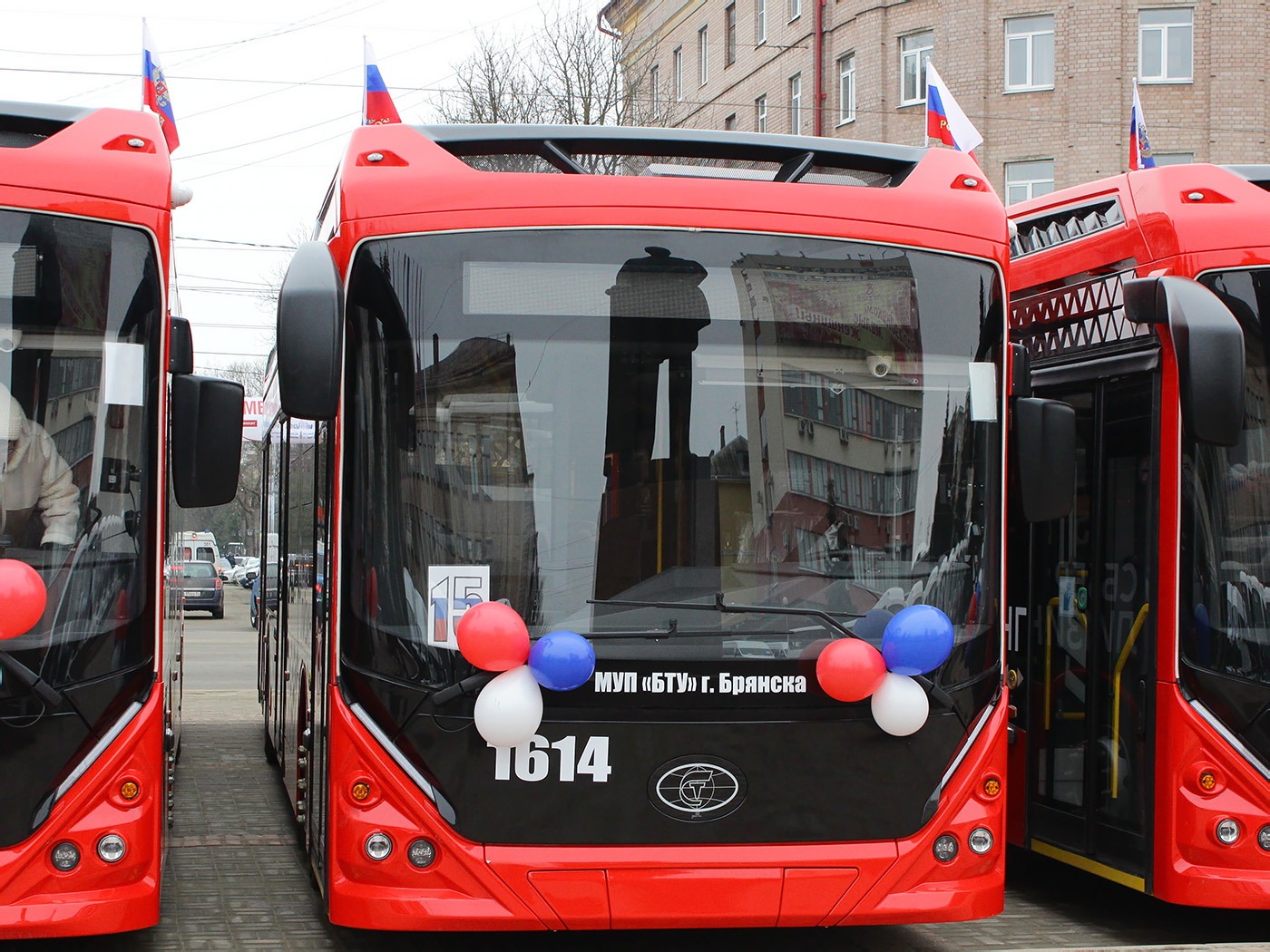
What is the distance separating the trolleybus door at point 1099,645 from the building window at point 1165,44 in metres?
26.7

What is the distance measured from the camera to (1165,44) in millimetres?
31438

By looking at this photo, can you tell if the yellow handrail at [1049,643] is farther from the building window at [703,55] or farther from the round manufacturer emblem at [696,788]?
the building window at [703,55]

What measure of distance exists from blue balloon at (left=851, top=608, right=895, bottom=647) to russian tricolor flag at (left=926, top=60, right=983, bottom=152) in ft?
16.2

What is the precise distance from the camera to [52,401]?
16.8 ft

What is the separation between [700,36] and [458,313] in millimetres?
38537

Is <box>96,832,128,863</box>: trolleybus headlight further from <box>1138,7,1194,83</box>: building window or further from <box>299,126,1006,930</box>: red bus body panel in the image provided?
<box>1138,7,1194,83</box>: building window

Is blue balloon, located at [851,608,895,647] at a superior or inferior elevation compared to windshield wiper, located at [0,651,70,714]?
superior

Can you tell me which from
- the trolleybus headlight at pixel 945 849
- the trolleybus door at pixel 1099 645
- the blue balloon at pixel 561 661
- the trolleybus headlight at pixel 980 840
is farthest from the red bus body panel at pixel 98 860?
→ the trolleybus door at pixel 1099 645

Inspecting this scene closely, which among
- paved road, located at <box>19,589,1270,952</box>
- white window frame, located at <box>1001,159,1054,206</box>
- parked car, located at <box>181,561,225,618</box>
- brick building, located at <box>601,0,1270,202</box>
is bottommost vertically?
parked car, located at <box>181,561,225,618</box>

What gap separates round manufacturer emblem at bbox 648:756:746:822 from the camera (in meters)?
5.24

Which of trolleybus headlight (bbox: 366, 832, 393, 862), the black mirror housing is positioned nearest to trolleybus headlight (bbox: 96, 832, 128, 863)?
trolleybus headlight (bbox: 366, 832, 393, 862)

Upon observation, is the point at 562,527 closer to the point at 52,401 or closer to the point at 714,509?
the point at 714,509

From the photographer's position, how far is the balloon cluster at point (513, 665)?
5043 mm

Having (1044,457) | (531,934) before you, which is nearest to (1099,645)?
(1044,457)
